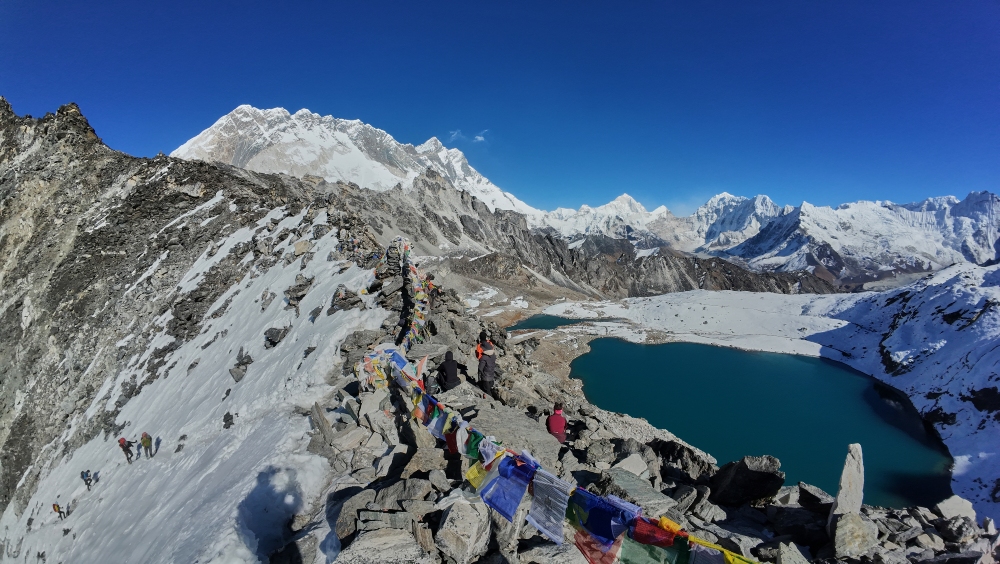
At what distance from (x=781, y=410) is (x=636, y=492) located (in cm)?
4036

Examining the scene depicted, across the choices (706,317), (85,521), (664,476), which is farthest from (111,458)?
(706,317)

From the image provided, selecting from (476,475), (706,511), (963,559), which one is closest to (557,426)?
(706,511)

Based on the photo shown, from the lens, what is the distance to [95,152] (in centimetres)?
3950

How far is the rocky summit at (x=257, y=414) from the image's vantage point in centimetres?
779

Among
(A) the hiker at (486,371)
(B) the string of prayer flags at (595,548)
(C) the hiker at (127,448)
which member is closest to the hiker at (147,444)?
(C) the hiker at (127,448)

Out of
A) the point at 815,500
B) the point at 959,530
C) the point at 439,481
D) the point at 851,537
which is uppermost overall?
the point at 439,481

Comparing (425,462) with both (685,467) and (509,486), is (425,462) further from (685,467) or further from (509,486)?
(685,467)

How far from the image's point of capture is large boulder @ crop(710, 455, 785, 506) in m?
9.77

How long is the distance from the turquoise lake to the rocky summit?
354 inches

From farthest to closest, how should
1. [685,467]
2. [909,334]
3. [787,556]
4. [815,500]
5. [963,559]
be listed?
[909,334] < [685,467] < [815,500] < [963,559] < [787,556]

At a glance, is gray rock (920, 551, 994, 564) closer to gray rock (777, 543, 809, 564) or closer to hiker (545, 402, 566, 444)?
gray rock (777, 543, 809, 564)

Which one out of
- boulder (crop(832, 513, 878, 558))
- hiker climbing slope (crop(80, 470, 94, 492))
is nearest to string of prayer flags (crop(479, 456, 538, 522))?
boulder (crop(832, 513, 878, 558))

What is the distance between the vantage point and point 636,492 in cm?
844

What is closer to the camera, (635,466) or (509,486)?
(509,486)
